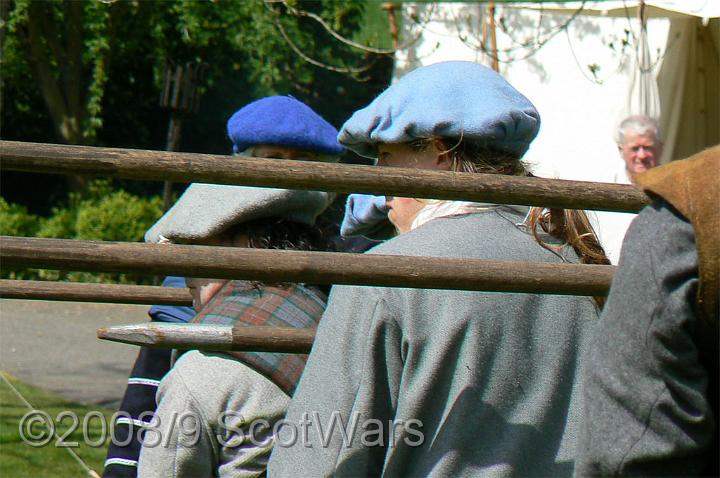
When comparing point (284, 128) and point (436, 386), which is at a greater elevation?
point (284, 128)

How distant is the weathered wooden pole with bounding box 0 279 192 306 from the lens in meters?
2.65

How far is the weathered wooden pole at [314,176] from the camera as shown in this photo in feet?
5.12

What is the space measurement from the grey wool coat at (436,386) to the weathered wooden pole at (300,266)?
8 centimetres

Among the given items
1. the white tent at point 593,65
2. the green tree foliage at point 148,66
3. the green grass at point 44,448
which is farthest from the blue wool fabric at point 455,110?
the green tree foliage at point 148,66

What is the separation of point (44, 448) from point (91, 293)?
362 centimetres

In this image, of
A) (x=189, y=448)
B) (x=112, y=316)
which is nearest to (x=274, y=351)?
(x=189, y=448)

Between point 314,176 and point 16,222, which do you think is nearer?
point 314,176

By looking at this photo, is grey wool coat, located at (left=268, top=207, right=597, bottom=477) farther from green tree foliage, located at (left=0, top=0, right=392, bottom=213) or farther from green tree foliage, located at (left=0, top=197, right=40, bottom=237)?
green tree foliage, located at (left=0, top=197, right=40, bottom=237)

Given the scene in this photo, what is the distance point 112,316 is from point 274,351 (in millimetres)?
9163

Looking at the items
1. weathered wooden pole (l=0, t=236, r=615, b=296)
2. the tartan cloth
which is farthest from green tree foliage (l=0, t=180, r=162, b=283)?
weathered wooden pole (l=0, t=236, r=615, b=296)

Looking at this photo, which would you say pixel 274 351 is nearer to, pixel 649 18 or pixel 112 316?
pixel 649 18

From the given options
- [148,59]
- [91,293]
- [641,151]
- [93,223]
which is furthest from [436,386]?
[148,59]

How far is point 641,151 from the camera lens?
5.41m

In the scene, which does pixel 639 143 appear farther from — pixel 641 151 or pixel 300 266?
pixel 300 266
